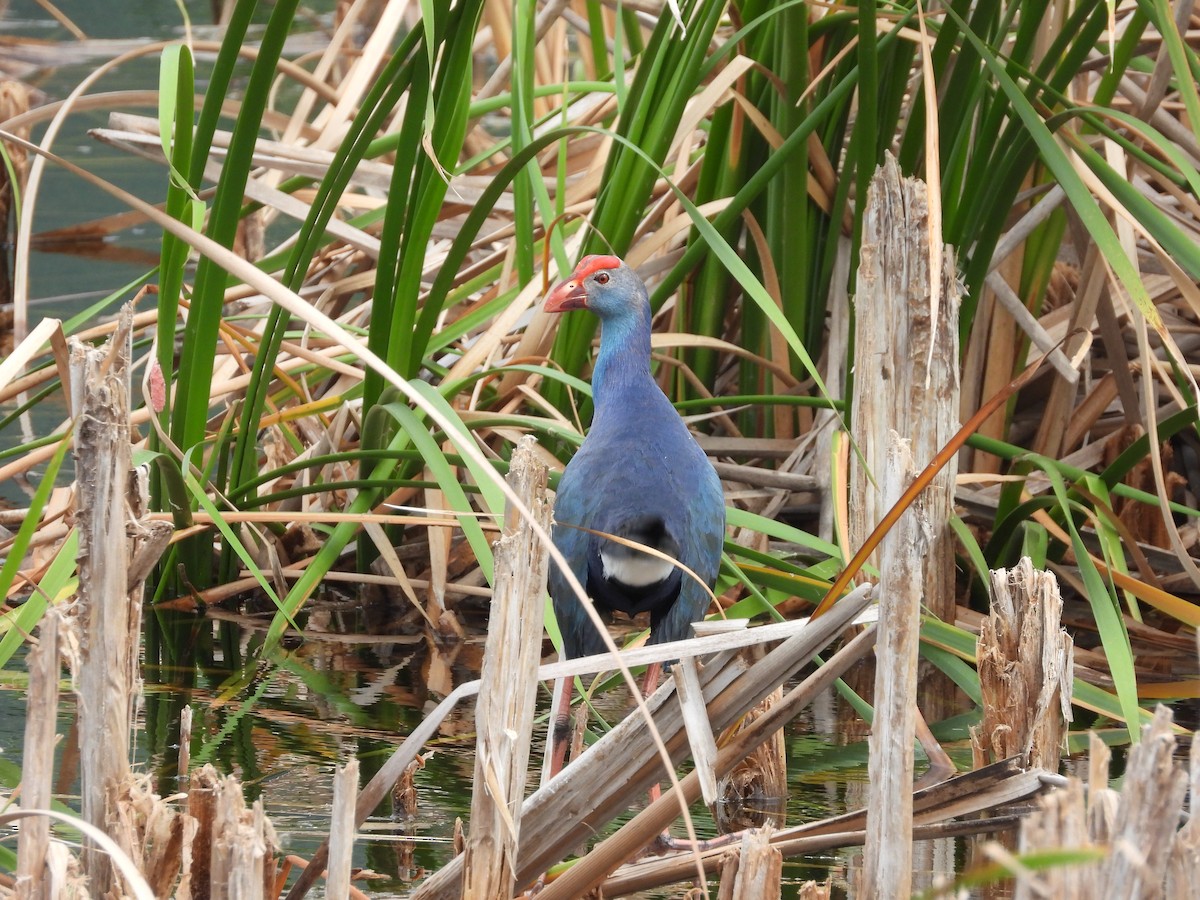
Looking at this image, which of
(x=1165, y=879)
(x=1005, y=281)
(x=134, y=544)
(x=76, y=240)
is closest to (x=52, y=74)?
(x=76, y=240)

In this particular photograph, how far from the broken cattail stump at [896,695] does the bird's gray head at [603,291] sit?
968mm

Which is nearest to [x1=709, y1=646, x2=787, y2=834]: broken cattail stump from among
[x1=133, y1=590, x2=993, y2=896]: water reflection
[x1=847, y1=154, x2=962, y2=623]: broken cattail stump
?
[x1=133, y1=590, x2=993, y2=896]: water reflection

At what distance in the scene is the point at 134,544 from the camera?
1.59m

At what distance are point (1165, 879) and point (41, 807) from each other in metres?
0.96

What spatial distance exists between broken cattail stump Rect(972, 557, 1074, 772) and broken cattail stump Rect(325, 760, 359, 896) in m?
0.85

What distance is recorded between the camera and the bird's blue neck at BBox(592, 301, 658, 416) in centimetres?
224

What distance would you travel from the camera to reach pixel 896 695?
4.62 feet

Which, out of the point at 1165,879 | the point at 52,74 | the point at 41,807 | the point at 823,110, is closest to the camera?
the point at 1165,879

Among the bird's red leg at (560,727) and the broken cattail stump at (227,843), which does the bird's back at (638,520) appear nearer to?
the bird's red leg at (560,727)

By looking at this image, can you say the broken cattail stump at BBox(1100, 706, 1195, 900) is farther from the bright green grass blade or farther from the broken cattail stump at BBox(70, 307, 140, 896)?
the bright green grass blade

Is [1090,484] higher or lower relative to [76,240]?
lower

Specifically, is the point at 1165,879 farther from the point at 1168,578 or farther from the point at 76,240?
the point at 76,240

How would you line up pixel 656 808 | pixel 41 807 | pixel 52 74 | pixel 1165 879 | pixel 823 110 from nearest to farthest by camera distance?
pixel 1165 879
pixel 41 807
pixel 656 808
pixel 823 110
pixel 52 74

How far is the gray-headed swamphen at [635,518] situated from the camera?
2.03m
